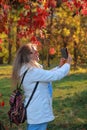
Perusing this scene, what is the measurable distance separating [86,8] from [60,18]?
88.8 feet

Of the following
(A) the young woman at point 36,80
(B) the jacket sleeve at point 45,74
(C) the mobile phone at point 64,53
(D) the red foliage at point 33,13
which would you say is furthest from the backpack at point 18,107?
(D) the red foliage at point 33,13

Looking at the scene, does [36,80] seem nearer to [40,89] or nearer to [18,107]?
[40,89]

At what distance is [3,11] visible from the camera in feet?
27.6

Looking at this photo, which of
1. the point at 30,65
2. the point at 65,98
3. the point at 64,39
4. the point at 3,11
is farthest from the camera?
the point at 64,39

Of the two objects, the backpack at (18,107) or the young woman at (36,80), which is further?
the backpack at (18,107)

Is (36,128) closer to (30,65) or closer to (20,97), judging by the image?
(20,97)

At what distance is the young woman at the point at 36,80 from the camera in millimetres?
4965

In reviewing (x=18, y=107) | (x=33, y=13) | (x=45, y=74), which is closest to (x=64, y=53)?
(x=45, y=74)

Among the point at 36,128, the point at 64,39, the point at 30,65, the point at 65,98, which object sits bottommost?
the point at 64,39

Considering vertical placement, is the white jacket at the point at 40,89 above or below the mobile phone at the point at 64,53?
below

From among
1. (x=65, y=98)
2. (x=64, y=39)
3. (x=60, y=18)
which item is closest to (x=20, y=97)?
(x=65, y=98)

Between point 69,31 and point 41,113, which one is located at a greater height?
point 41,113

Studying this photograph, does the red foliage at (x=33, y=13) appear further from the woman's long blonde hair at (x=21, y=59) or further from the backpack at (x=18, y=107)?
the backpack at (x=18, y=107)

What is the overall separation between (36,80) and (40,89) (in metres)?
0.12
